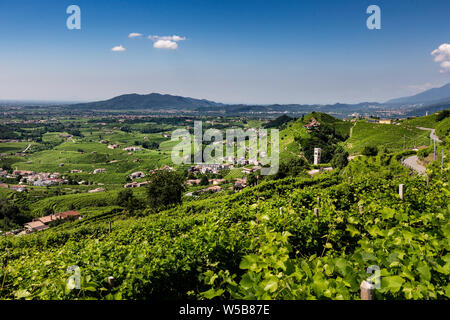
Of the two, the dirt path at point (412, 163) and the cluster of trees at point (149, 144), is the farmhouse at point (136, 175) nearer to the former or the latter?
the cluster of trees at point (149, 144)

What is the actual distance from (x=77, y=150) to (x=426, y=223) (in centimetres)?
11877

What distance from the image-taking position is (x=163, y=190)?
25.5 m

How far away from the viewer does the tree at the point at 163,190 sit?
84.3 feet

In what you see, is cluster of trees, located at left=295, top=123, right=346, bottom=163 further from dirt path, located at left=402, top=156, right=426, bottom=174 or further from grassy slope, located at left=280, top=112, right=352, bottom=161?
dirt path, located at left=402, top=156, right=426, bottom=174

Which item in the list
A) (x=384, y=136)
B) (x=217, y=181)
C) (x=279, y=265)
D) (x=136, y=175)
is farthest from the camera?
(x=136, y=175)

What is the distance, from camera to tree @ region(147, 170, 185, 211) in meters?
25.7

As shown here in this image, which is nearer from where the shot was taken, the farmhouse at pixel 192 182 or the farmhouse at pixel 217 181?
the farmhouse at pixel 217 181

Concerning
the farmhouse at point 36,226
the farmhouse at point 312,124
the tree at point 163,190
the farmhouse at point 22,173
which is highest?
the farmhouse at point 312,124

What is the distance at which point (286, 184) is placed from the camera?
1778 cm

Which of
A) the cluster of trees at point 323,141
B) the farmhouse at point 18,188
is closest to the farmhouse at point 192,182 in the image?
the cluster of trees at point 323,141

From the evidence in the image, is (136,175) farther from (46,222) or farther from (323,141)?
(323,141)

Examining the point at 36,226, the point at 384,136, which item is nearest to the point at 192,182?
the point at 36,226

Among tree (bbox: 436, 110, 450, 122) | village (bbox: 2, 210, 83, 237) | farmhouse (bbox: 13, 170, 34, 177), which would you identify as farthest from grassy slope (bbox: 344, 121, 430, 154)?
farmhouse (bbox: 13, 170, 34, 177)
